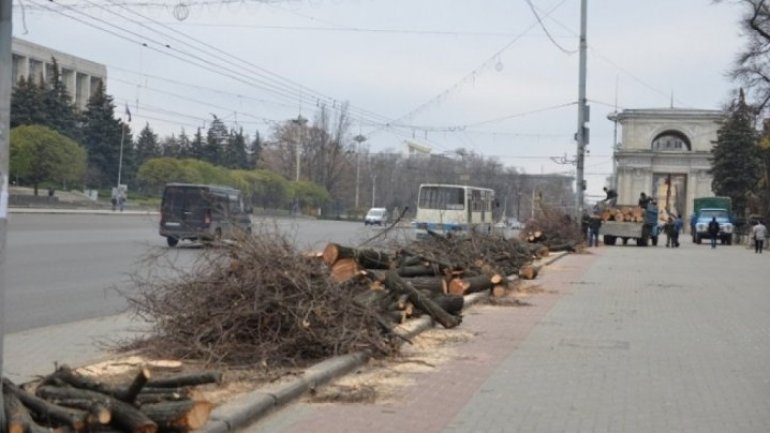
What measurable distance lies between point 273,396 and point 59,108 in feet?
214

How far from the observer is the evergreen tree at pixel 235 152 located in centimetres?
8269

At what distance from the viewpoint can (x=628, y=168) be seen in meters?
89.6

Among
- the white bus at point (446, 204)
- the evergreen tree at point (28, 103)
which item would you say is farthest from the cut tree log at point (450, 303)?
the evergreen tree at point (28, 103)

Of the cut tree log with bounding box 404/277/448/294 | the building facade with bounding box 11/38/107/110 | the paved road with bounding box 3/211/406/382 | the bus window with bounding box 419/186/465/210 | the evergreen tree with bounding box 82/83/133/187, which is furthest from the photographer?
the evergreen tree with bounding box 82/83/133/187

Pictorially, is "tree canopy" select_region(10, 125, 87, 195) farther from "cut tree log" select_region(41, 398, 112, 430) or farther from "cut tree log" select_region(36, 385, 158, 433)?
"cut tree log" select_region(36, 385, 158, 433)

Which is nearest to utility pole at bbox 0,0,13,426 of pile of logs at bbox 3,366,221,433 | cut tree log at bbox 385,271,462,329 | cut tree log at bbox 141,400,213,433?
pile of logs at bbox 3,366,221,433

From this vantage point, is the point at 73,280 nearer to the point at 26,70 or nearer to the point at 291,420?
the point at 291,420

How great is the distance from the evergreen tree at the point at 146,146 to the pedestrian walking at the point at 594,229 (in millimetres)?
45294

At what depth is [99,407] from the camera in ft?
19.2

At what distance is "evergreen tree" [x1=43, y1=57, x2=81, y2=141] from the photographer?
219ft

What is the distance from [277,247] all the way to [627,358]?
4.15m

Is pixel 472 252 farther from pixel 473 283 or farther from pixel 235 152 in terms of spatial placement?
pixel 235 152

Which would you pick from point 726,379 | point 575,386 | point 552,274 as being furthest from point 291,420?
point 552,274

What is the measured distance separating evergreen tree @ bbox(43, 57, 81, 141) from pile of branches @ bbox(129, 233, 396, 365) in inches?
2362
